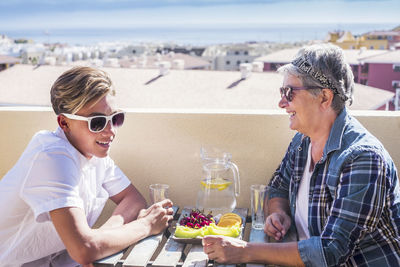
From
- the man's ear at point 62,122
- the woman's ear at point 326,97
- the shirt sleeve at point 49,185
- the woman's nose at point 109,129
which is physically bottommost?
the shirt sleeve at point 49,185

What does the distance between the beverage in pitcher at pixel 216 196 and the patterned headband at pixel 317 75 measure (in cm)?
60

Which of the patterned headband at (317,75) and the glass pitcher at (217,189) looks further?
the glass pitcher at (217,189)

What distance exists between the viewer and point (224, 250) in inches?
59.4

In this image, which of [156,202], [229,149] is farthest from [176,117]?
[156,202]

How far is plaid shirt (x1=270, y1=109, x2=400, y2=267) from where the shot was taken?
56.1 inches

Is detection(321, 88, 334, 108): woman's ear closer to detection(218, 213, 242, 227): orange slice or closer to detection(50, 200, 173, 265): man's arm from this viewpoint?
detection(218, 213, 242, 227): orange slice

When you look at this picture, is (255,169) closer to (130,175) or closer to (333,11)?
(130,175)

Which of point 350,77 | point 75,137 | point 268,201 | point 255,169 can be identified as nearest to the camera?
point 350,77

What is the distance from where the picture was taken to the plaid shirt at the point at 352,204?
4.67ft

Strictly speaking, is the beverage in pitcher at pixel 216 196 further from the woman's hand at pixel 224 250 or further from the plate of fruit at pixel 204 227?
the woman's hand at pixel 224 250

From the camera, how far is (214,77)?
32.5 m

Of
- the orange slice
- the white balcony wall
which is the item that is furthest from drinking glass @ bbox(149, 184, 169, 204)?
the white balcony wall

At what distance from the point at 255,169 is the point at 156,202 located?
733mm

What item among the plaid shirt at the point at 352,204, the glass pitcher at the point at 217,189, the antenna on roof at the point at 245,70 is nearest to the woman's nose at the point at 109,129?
the glass pitcher at the point at 217,189
